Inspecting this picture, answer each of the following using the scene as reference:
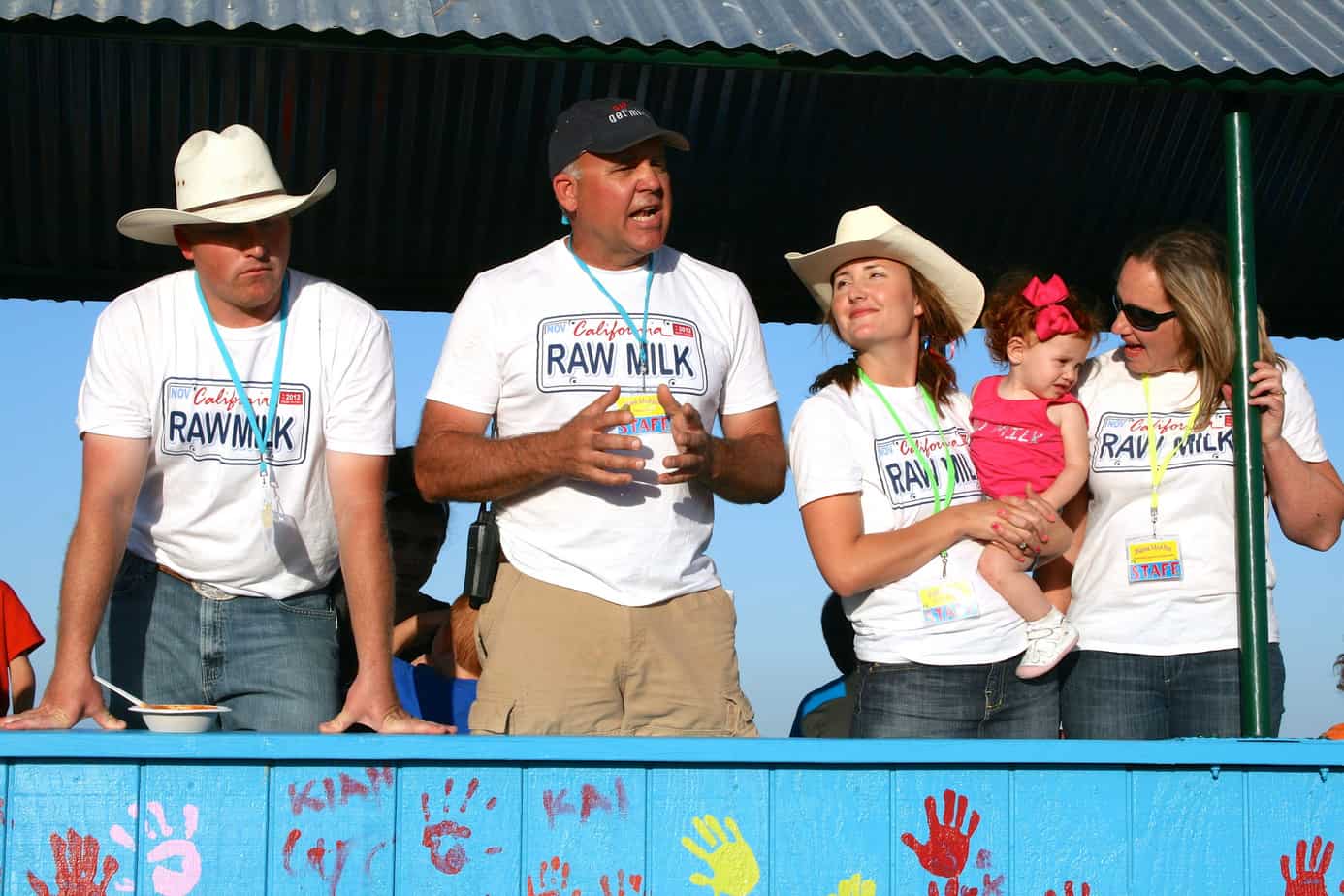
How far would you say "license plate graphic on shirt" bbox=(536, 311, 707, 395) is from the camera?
378 centimetres

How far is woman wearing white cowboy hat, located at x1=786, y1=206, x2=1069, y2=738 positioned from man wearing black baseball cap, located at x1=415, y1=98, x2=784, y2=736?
19cm

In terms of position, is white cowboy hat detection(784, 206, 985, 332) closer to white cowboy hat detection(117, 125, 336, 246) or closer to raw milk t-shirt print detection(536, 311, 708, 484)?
raw milk t-shirt print detection(536, 311, 708, 484)

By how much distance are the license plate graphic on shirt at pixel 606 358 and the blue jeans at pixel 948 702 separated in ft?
2.74

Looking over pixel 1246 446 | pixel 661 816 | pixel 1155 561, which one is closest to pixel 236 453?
pixel 661 816

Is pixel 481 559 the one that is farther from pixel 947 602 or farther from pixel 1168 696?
pixel 1168 696

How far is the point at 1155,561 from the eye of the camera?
158 inches

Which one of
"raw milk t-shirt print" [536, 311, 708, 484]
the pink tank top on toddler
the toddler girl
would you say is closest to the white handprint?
"raw milk t-shirt print" [536, 311, 708, 484]

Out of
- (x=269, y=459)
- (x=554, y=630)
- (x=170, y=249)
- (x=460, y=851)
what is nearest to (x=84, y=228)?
(x=170, y=249)

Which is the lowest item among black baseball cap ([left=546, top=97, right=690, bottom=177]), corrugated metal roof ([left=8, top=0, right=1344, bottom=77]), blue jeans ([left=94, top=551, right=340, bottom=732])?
blue jeans ([left=94, top=551, right=340, bottom=732])

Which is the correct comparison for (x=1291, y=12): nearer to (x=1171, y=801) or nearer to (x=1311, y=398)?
(x=1311, y=398)

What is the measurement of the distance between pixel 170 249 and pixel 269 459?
2.37 meters

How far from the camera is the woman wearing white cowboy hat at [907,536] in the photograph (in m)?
3.71

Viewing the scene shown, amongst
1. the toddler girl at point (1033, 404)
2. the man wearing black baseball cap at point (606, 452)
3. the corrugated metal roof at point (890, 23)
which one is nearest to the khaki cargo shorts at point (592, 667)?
the man wearing black baseball cap at point (606, 452)

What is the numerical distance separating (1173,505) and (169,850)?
2564 millimetres
